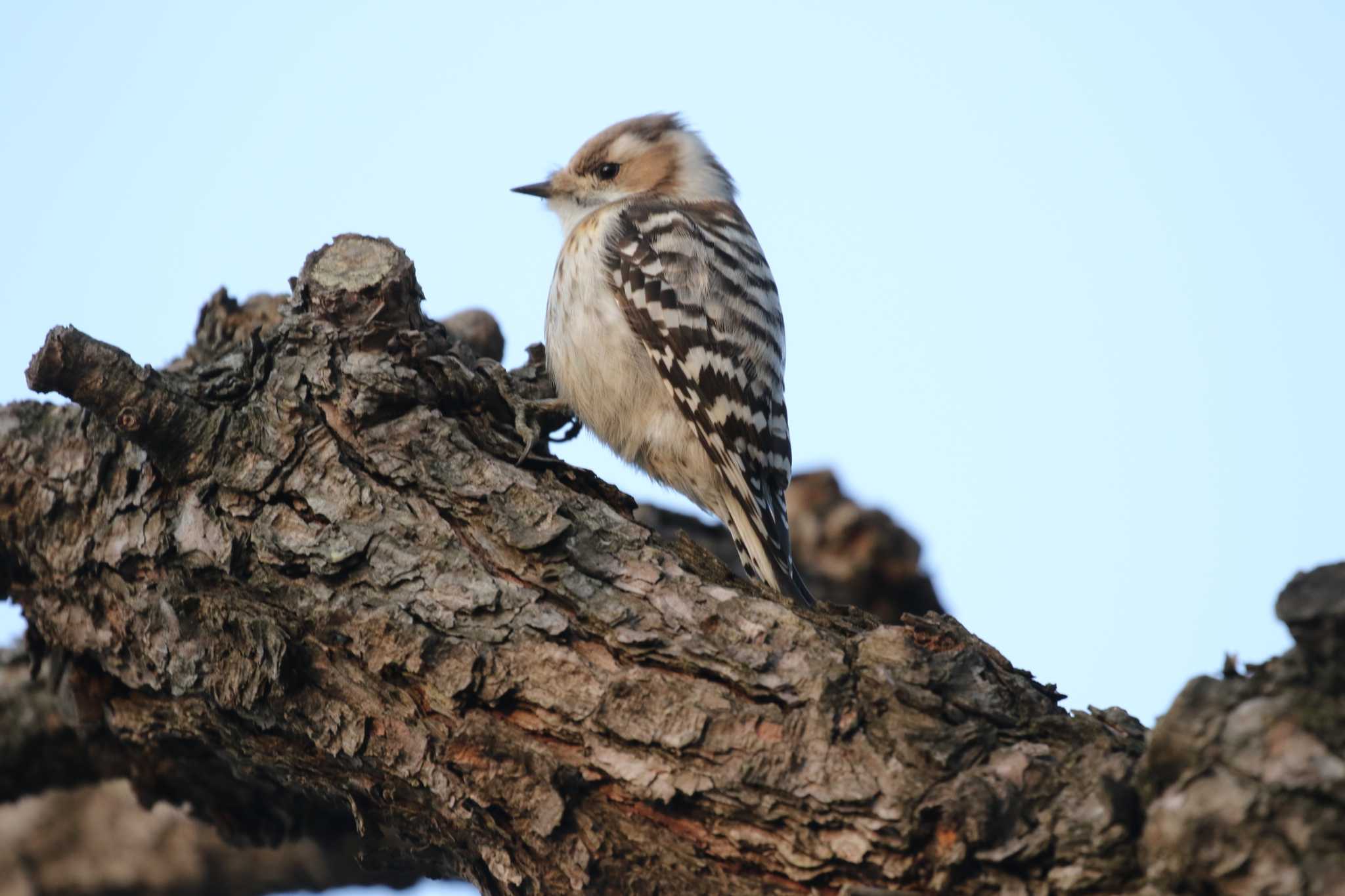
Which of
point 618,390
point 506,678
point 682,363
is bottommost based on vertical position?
point 506,678

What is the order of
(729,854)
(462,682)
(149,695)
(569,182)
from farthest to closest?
1. (569,182)
2. (149,695)
3. (462,682)
4. (729,854)

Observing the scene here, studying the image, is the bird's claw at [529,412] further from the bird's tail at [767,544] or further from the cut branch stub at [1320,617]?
the cut branch stub at [1320,617]

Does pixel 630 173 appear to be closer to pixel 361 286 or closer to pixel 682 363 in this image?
pixel 682 363

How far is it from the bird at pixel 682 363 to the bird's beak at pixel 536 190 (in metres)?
0.69

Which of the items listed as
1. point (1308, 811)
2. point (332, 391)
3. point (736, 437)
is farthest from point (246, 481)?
point (1308, 811)

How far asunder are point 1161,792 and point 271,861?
3.99m

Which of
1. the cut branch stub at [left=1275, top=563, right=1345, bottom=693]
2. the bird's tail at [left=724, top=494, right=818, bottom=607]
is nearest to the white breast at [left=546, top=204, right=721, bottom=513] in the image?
the bird's tail at [left=724, top=494, right=818, bottom=607]

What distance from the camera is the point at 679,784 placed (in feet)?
9.27

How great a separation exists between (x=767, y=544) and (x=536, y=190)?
2.59m

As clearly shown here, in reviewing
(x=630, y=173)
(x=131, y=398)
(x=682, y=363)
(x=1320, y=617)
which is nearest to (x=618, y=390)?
(x=682, y=363)

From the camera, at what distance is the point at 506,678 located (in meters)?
3.10

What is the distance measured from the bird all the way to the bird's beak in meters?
0.69

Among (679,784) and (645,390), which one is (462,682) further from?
(645,390)

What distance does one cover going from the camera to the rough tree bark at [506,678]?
2.41 m
